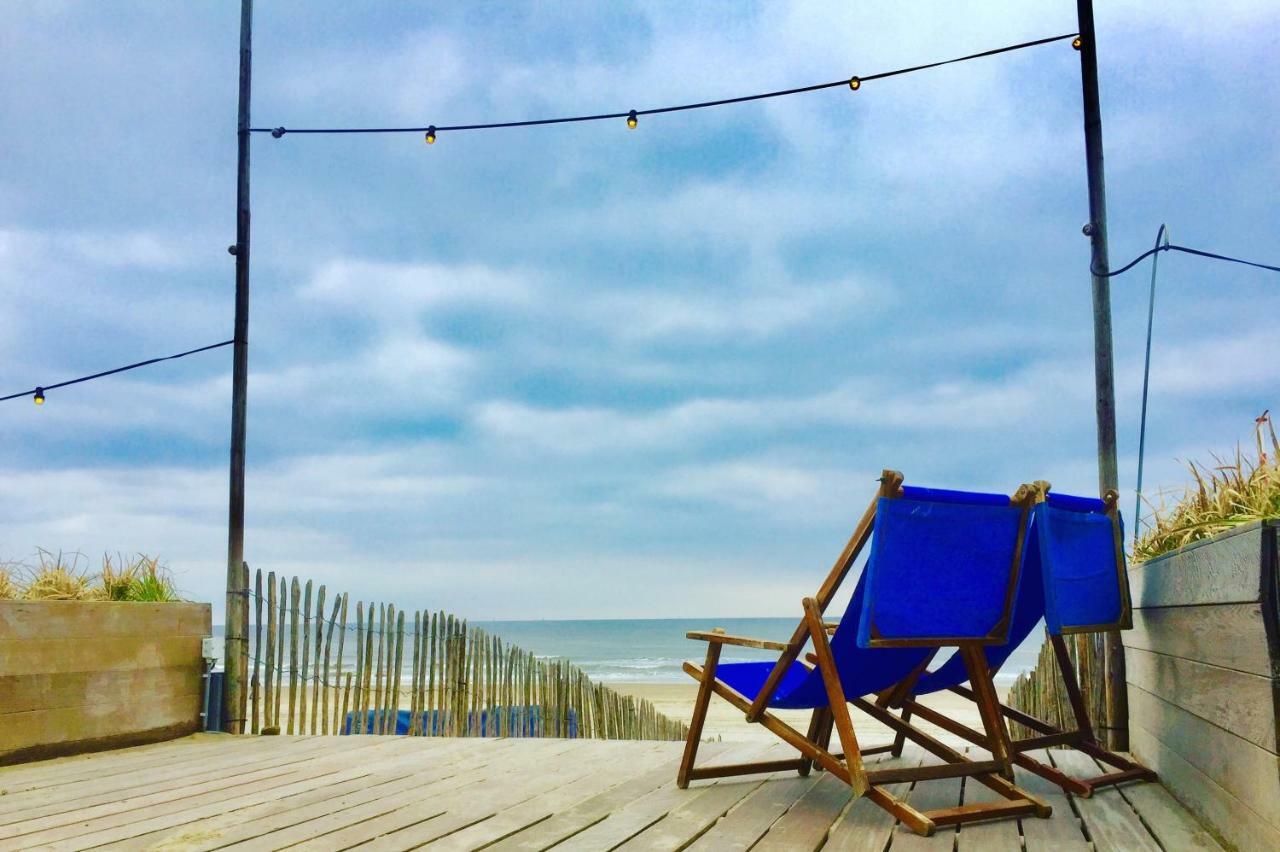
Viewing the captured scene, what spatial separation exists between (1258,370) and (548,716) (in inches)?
189

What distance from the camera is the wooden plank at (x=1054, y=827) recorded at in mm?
2291

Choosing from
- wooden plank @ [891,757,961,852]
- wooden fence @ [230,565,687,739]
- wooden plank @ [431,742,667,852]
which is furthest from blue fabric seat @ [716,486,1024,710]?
wooden fence @ [230,565,687,739]

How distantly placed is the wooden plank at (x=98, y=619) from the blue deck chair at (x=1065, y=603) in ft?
11.8

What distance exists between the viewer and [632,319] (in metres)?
12.9

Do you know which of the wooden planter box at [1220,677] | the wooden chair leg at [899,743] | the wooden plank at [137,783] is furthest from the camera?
the wooden chair leg at [899,743]

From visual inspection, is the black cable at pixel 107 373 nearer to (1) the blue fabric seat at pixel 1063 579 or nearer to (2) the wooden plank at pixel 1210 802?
(1) the blue fabric seat at pixel 1063 579

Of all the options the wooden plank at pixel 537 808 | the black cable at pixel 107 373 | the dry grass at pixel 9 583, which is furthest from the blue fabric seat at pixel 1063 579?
the black cable at pixel 107 373

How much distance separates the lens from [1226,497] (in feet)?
8.75

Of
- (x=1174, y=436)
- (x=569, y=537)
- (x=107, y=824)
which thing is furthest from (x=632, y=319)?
(x=569, y=537)

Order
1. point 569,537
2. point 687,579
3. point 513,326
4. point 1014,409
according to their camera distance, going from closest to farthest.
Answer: point 1014,409 → point 513,326 → point 687,579 → point 569,537

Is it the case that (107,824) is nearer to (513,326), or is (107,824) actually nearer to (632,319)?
(632,319)

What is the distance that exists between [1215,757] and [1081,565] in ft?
2.47

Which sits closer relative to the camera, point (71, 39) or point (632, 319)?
point (71, 39)

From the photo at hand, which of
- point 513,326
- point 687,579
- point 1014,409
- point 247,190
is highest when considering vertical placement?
point 513,326
